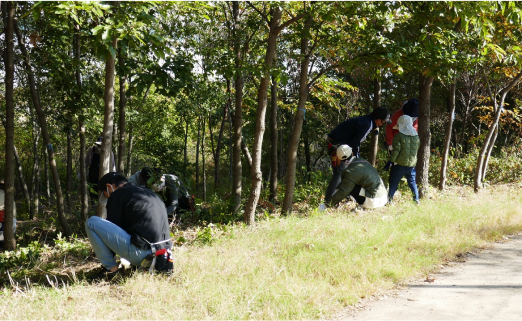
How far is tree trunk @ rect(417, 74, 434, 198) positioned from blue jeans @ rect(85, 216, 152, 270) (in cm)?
637

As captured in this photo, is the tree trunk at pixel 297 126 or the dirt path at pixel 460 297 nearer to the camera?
the dirt path at pixel 460 297

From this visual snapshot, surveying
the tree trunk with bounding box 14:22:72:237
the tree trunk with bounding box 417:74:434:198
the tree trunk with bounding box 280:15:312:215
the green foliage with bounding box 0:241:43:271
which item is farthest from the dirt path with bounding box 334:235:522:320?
the tree trunk with bounding box 14:22:72:237

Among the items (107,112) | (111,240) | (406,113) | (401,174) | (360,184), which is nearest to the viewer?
(111,240)

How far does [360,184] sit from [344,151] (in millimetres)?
674

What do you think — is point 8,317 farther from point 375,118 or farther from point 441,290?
point 375,118

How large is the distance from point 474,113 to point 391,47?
15.2 m

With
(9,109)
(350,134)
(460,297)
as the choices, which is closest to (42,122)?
(9,109)

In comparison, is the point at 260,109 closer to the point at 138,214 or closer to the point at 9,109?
the point at 138,214

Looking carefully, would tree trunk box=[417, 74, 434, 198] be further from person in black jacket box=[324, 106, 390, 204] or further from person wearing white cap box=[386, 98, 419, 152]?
person in black jacket box=[324, 106, 390, 204]

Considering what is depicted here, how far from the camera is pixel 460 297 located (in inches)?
150

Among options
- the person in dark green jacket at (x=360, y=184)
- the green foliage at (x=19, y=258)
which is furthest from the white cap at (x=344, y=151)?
the green foliage at (x=19, y=258)

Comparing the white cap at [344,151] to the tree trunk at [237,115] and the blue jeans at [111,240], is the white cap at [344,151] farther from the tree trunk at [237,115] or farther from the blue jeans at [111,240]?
the blue jeans at [111,240]

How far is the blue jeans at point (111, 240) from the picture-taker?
4.20m

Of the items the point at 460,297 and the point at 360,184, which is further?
the point at 360,184
